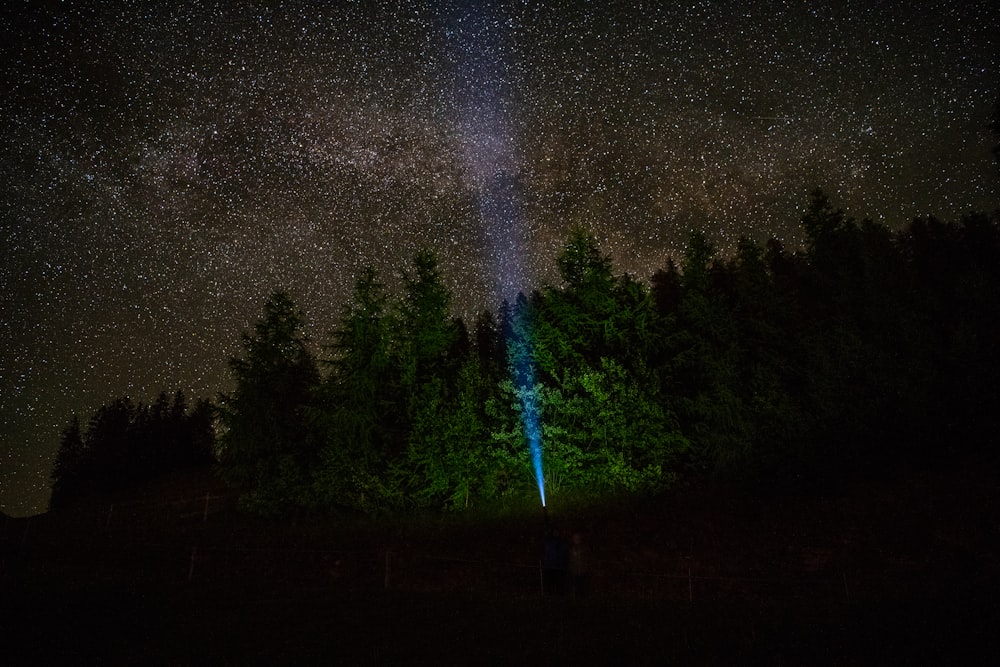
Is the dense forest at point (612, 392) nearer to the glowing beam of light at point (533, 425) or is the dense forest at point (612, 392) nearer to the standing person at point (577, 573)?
the glowing beam of light at point (533, 425)

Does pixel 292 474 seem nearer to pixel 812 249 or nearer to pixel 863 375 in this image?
pixel 863 375

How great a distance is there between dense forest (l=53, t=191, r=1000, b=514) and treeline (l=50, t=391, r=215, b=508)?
49.9m

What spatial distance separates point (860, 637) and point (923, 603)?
9.72 ft

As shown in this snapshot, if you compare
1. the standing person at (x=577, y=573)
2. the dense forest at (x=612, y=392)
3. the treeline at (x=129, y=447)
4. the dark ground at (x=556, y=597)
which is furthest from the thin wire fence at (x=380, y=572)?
the treeline at (x=129, y=447)

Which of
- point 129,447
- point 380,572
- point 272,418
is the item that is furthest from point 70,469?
point 380,572

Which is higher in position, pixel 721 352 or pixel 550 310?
pixel 550 310

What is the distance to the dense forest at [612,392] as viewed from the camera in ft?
83.9

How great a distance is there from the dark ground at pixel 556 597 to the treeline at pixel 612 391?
5.82 ft

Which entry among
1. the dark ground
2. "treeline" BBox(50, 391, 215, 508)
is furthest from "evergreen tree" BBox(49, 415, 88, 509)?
the dark ground

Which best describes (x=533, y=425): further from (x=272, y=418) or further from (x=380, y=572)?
(x=272, y=418)

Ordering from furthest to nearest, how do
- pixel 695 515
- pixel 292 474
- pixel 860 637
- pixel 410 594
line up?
1. pixel 292 474
2. pixel 695 515
3. pixel 410 594
4. pixel 860 637

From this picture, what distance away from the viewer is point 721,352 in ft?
96.9

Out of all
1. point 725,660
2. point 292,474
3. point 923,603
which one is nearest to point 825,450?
point 923,603

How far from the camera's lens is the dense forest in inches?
1007
